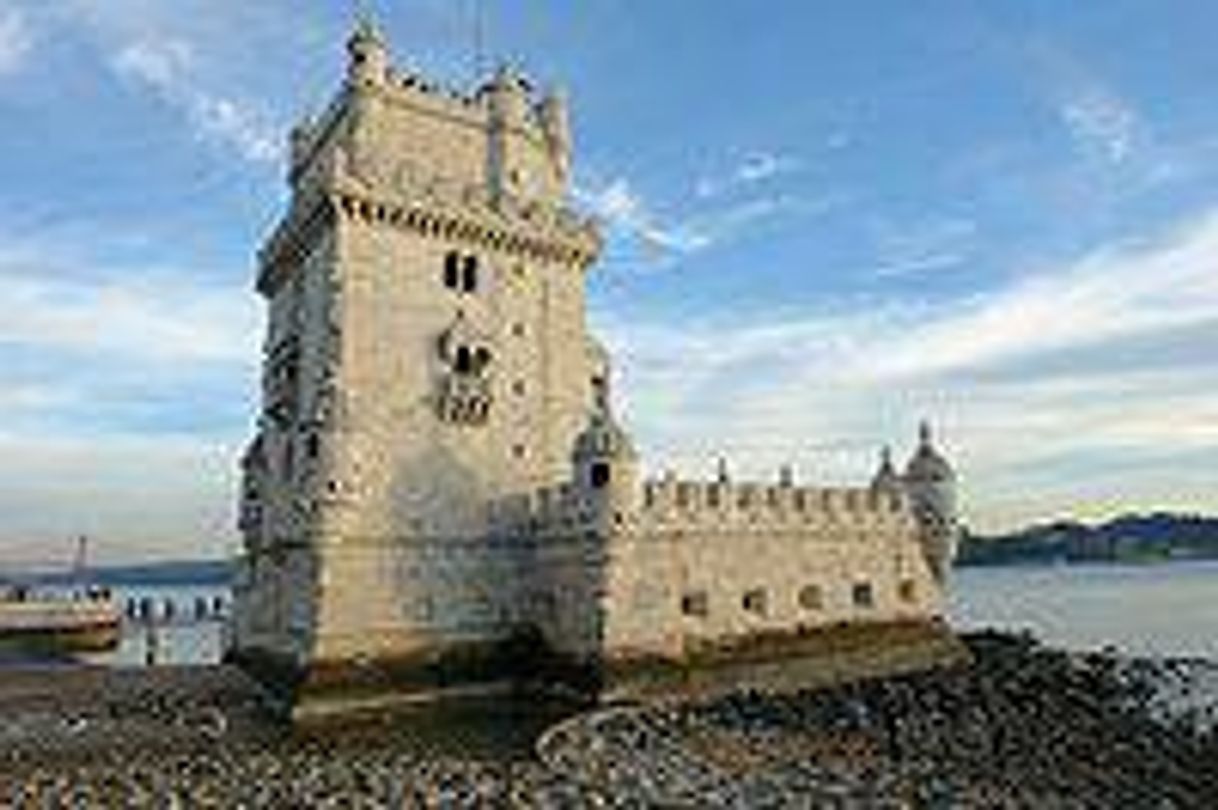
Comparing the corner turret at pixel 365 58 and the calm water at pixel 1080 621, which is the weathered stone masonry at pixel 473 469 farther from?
the calm water at pixel 1080 621

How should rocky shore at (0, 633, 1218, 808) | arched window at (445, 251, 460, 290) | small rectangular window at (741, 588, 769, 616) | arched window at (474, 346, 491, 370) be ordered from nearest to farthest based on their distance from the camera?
rocky shore at (0, 633, 1218, 808)
small rectangular window at (741, 588, 769, 616)
arched window at (474, 346, 491, 370)
arched window at (445, 251, 460, 290)

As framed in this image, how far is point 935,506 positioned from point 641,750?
21108mm

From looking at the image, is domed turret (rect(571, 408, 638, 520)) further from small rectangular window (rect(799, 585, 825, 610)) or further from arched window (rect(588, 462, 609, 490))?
small rectangular window (rect(799, 585, 825, 610))

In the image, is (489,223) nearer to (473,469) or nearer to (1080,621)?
(473,469)

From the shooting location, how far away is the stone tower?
34.9 m

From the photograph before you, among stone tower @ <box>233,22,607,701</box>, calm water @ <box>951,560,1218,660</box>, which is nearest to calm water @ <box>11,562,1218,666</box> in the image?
calm water @ <box>951,560,1218,660</box>

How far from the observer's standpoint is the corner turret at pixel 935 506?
4338 centimetres

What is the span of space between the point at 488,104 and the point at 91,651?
38805 mm

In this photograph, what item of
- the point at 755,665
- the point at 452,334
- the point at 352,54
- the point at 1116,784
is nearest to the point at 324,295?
the point at 452,334

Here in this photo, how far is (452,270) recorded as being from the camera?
37.9 metres

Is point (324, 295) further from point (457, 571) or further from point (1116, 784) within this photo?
point (1116, 784)

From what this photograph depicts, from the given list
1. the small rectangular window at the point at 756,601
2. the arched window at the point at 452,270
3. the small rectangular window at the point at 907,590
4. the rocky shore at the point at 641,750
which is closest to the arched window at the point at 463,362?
the arched window at the point at 452,270

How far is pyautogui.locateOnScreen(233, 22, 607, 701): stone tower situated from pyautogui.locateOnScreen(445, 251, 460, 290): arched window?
41mm

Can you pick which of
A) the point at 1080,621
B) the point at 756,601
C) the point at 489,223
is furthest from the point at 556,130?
the point at 1080,621
